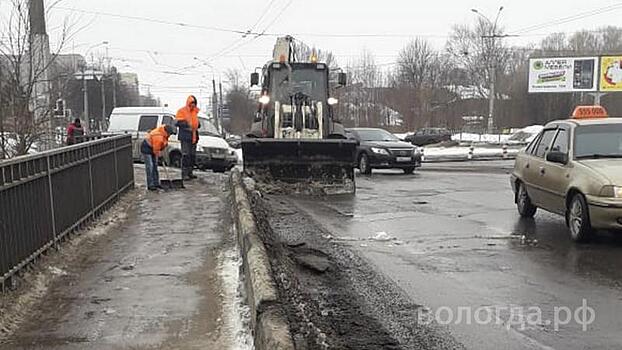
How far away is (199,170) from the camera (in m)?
20.7

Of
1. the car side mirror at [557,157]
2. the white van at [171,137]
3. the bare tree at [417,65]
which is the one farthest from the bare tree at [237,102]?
the car side mirror at [557,157]

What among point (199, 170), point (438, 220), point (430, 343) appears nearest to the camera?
point (430, 343)

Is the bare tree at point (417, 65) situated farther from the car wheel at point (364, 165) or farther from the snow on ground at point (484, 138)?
the car wheel at point (364, 165)

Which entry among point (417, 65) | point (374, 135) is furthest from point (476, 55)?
point (374, 135)

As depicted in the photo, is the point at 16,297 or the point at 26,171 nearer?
the point at 16,297

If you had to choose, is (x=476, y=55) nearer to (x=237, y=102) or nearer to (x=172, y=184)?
(x=237, y=102)

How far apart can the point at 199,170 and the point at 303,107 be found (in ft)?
17.6

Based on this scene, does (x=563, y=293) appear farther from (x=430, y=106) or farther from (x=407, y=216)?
(x=430, y=106)

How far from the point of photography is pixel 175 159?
2069cm

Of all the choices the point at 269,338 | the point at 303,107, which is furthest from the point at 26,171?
the point at 303,107

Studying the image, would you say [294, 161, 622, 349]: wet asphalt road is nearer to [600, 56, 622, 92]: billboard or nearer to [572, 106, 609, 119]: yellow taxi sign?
[572, 106, 609, 119]: yellow taxi sign

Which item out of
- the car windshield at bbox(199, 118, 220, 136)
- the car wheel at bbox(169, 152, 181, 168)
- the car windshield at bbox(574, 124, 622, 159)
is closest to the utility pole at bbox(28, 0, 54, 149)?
the car wheel at bbox(169, 152, 181, 168)

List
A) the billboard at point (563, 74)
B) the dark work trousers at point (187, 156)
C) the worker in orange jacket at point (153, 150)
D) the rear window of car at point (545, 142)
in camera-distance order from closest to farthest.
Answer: the rear window of car at point (545, 142) → the worker in orange jacket at point (153, 150) → the dark work trousers at point (187, 156) → the billboard at point (563, 74)

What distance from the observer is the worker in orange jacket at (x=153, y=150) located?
13.4 meters
